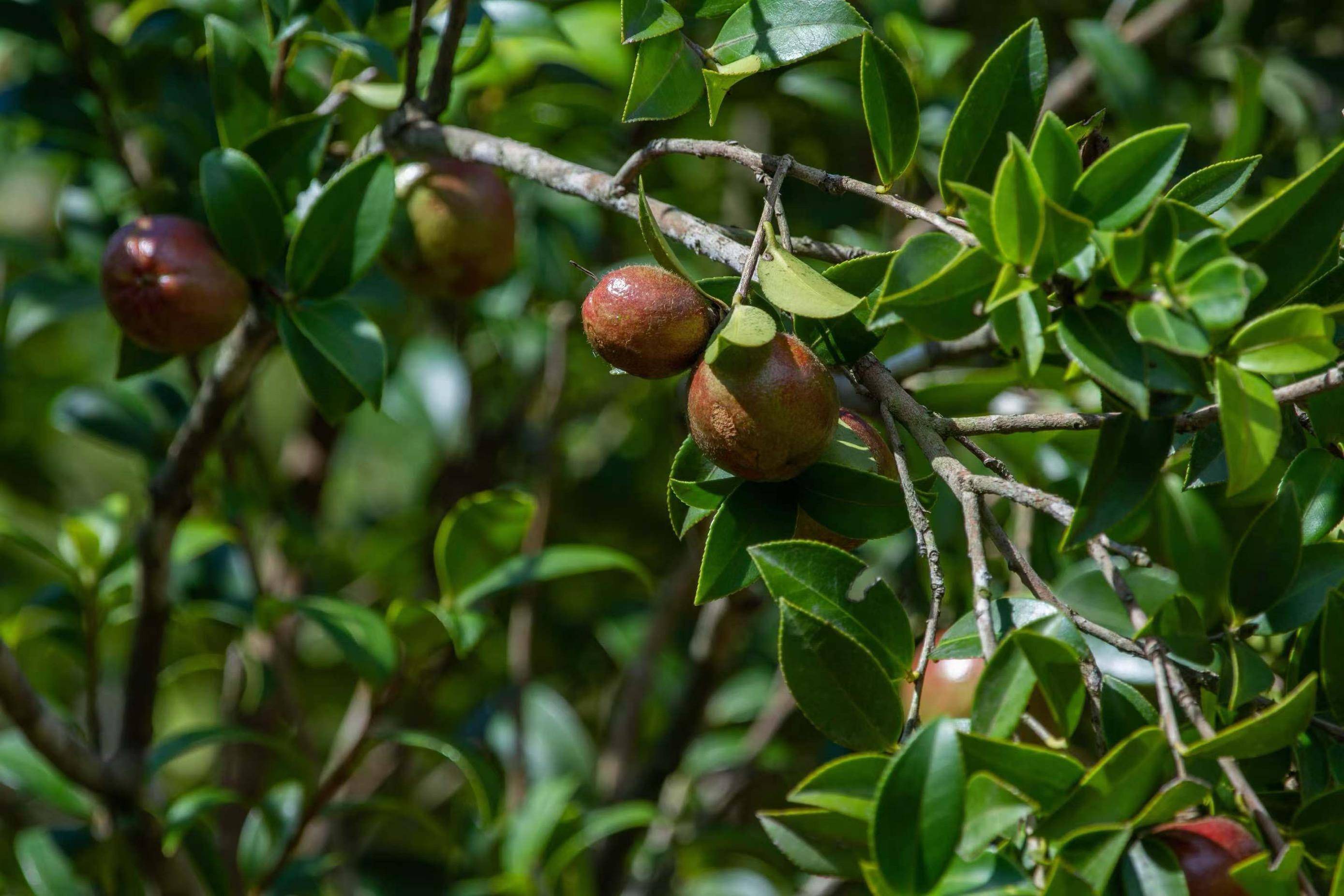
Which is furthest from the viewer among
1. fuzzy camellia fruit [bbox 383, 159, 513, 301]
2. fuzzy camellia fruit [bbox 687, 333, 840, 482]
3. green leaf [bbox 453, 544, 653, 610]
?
green leaf [bbox 453, 544, 653, 610]

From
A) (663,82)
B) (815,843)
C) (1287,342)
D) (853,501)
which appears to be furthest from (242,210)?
(1287,342)

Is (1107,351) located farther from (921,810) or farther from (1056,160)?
(921,810)

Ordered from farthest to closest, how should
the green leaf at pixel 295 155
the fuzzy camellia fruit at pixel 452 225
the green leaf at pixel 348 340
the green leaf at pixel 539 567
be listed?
the green leaf at pixel 539 567
the fuzzy camellia fruit at pixel 452 225
the green leaf at pixel 295 155
the green leaf at pixel 348 340

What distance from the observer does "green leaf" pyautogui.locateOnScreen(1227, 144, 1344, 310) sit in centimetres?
65

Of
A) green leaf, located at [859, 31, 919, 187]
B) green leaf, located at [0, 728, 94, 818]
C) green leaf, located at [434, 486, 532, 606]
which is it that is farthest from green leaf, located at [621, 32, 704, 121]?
green leaf, located at [0, 728, 94, 818]

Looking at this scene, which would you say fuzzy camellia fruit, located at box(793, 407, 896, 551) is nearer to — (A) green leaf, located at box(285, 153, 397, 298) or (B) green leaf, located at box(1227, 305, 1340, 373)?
(B) green leaf, located at box(1227, 305, 1340, 373)

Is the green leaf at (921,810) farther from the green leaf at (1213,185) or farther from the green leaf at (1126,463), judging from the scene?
the green leaf at (1213,185)

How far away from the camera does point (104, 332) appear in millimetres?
2586

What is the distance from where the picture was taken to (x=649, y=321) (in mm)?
721

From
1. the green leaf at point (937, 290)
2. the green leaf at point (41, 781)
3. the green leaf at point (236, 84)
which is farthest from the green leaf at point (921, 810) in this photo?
the green leaf at point (41, 781)

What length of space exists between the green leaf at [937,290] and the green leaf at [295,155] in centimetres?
65

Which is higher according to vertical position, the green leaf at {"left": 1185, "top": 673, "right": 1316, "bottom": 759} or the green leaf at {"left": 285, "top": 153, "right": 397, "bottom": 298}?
the green leaf at {"left": 1185, "top": 673, "right": 1316, "bottom": 759}

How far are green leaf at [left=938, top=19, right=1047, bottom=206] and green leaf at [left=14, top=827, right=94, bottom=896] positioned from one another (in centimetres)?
129

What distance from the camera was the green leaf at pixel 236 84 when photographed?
1.13 metres
